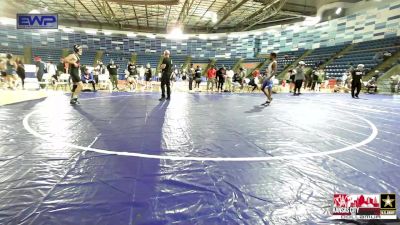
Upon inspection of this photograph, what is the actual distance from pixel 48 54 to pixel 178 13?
1719 centimetres

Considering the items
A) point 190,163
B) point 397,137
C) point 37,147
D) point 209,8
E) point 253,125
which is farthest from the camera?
point 209,8

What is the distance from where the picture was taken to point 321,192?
2.25 m

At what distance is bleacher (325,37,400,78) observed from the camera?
21.2 metres

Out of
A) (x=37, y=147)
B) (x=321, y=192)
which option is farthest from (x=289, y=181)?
(x=37, y=147)

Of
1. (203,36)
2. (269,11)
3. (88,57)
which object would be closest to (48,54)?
(88,57)

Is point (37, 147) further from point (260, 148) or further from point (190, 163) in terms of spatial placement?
point (260, 148)

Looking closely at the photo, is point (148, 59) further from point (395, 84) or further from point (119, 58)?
point (395, 84)

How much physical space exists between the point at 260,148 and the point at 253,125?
1.61m

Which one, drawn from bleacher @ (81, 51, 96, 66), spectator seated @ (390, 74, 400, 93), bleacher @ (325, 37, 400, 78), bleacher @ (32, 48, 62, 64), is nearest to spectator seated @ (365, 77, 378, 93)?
spectator seated @ (390, 74, 400, 93)

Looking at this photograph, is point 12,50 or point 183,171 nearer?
point 183,171

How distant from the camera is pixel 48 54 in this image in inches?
1233

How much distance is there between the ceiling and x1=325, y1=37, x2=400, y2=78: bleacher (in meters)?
5.47

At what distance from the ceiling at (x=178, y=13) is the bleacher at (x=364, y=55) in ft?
18.0

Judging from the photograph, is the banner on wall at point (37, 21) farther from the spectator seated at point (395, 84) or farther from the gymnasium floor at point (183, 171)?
the spectator seated at point (395, 84)
